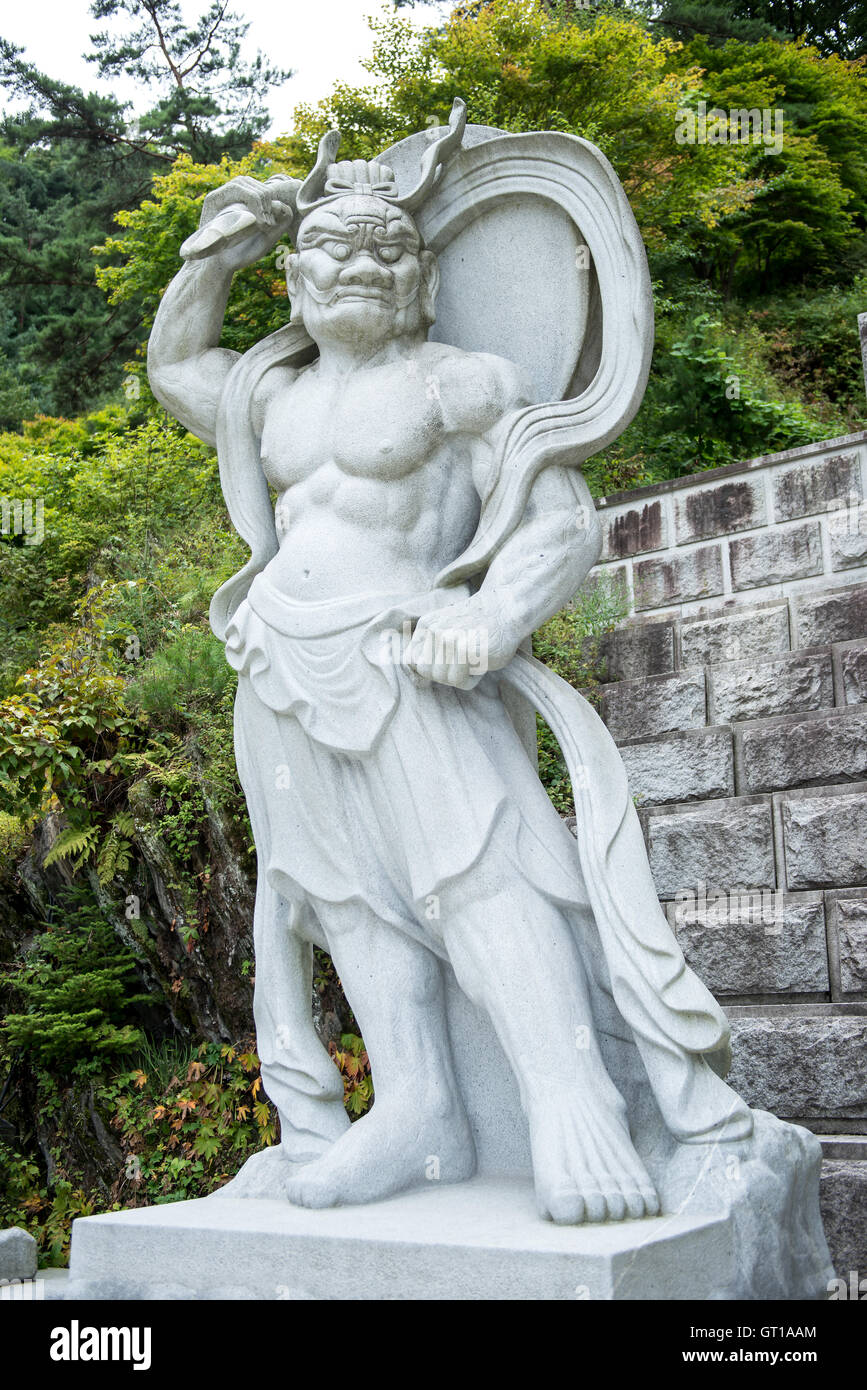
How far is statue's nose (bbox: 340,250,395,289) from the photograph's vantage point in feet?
10.2

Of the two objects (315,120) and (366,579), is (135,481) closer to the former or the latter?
(315,120)

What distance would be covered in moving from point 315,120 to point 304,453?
11.1 m

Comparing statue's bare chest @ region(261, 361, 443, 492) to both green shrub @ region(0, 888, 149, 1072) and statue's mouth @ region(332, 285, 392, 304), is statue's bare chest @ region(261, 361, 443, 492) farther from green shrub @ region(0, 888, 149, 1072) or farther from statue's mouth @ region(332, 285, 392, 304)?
green shrub @ region(0, 888, 149, 1072)

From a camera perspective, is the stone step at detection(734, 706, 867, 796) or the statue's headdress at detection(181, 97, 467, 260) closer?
the statue's headdress at detection(181, 97, 467, 260)

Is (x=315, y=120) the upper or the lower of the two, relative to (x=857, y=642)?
upper

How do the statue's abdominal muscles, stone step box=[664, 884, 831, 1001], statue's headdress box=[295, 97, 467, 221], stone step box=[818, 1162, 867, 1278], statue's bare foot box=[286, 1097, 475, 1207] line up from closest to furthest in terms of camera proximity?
1. statue's bare foot box=[286, 1097, 475, 1207]
2. the statue's abdominal muscles
3. statue's headdress box=[295, 97, 467, 221]
4. stone step box=[818, 1162, 867, 1278]
5. stone step box=[664, 884, 831, 1001]

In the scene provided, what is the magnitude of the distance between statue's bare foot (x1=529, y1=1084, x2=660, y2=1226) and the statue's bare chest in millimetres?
1499

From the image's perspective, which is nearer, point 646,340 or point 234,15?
point 646,340

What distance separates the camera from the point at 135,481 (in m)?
10.2

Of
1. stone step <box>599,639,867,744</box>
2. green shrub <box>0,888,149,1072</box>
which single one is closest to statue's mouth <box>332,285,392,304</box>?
stone step <box>599,639,867,744</box>

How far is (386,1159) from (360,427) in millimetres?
1682

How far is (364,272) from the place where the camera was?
3.11m

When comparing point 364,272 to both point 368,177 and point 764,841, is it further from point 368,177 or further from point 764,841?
point 764,841

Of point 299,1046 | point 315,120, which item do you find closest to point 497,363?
point 299,1046
